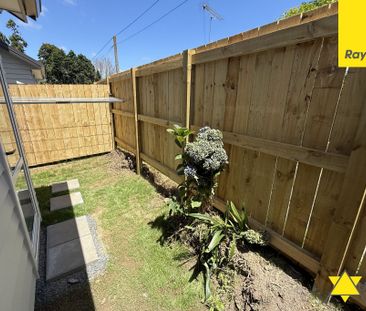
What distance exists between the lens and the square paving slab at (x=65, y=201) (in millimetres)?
3346

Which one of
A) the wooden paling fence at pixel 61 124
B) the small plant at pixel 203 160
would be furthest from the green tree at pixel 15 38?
the small plant at pixel 203 160

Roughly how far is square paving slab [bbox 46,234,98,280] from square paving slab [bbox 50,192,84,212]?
3.42ft

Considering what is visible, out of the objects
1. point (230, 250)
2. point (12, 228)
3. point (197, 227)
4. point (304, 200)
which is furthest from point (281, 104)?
point (12, 228)

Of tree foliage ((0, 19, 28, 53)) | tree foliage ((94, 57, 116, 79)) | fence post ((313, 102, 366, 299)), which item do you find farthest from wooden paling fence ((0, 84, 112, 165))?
tree foliage ((94, 57, 116, 79))

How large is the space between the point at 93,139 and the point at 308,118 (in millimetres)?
5642

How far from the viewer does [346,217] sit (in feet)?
4.34

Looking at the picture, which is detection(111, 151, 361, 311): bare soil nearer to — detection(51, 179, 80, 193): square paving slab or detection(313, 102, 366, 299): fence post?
detection(313, 102, 366, 299): fence post

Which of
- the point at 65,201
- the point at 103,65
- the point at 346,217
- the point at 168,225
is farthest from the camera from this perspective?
the point at 103,65

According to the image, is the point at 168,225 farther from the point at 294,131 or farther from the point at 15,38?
the point at 15,38

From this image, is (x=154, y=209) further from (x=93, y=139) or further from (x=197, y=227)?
(x=93, y=139)

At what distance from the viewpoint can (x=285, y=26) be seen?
1.53 meters

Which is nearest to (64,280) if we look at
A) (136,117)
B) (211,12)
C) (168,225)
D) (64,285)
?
(64,285)

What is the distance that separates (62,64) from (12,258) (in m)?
26.1

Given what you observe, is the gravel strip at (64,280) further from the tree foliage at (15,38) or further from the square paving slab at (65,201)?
the tree foliage at (15,38)
